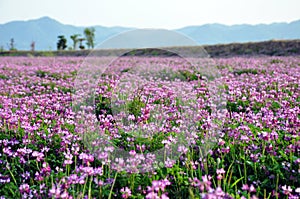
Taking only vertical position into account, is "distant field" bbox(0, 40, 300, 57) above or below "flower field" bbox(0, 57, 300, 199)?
above

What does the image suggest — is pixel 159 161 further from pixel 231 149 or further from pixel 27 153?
pixel 27 153

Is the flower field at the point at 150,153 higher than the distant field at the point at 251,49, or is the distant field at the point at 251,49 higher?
the distant field at the point at 251,49

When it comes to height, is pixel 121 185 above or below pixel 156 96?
below

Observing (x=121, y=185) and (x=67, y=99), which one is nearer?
(x=121, y=185)

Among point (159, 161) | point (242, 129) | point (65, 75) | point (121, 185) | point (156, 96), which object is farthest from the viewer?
point (65, 75)

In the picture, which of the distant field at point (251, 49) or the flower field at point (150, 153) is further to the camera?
the distant field at point (251, 49)

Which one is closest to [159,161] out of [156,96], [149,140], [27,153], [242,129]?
[149,140]

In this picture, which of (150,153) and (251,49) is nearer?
(150,153)

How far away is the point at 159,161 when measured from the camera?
353 cm

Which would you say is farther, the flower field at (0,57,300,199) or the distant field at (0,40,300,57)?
the distant field at (0,40,300,57)

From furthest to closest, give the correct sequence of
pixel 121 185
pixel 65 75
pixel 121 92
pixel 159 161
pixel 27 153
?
pixel 65 75
pixel 121 92
pixel 27 153
pixel 159 161
pixel 121 185

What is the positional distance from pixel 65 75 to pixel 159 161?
8.32 metres

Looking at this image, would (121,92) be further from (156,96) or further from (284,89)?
(284,89)

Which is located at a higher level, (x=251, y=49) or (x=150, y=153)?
(x=251, y=49)
